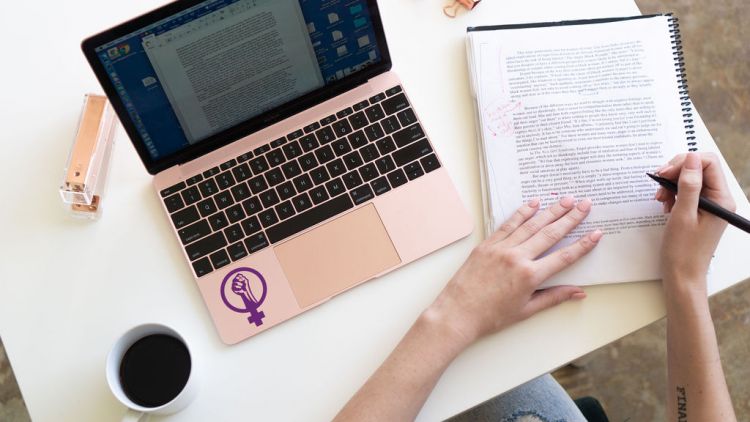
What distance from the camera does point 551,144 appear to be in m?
0.78

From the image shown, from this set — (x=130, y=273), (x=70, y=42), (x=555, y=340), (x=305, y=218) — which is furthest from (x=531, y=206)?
(x=70, y=42)

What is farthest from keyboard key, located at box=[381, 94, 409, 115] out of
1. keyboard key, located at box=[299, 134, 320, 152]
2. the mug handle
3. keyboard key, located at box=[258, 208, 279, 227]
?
the mug handle

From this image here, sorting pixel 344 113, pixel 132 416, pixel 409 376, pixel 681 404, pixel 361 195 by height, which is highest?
pixel 344 113

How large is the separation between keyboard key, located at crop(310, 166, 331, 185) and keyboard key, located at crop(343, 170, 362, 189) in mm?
24

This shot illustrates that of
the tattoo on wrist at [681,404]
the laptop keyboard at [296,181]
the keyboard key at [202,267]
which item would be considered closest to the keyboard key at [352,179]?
the laptop keyboard at [296,181]

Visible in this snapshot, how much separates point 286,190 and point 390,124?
6.5 inches

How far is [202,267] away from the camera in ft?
2.50

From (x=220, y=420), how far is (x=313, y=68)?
46 cm

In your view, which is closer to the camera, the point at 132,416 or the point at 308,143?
the point at 132,416

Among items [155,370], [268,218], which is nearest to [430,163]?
[268,218]

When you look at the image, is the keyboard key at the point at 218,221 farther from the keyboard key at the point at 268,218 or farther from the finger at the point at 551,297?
the finger at the point at 551,297

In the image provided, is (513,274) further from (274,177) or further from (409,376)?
(274,177)

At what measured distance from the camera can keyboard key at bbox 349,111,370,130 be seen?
79 cm

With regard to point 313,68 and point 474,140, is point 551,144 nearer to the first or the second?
point 474,140
